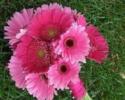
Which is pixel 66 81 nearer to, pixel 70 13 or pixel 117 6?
pixel 70 13

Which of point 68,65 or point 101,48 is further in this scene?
point 101,48

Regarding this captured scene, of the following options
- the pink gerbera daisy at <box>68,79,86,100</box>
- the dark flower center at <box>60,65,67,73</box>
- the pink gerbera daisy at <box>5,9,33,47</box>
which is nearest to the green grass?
the pink gerbera daisy at <box>5,9,33,47</box>

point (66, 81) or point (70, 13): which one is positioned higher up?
point (70, 13)

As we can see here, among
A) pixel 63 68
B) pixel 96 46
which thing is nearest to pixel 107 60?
pixel 96 46

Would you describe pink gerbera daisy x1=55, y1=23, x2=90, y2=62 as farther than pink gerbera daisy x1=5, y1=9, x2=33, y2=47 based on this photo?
No

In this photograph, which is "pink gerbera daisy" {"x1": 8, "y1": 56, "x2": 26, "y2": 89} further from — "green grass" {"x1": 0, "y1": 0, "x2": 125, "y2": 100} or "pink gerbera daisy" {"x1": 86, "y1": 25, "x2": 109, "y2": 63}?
"pink gerbera daisy" {"x1": 86, "y1": 25, "x2": 109, "y2": 63}

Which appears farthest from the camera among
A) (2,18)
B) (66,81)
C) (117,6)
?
(117,6)

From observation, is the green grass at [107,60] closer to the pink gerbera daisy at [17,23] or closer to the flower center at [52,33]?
the pink gerbera daisy at [17,23]

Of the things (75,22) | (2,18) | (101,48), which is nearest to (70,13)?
(75,22)
